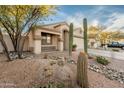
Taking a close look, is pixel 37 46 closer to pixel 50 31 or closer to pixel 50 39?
pixel 50 31

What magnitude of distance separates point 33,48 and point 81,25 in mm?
1901

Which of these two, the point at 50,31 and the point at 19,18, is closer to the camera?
the point at 19,18

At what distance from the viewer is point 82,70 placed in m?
3.91

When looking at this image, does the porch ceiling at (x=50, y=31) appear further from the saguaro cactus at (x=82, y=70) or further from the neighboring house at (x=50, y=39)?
the saguaro cactus at (x=82, y=70)

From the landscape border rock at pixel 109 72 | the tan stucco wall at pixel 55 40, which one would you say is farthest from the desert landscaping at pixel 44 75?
the tan stucco wall at pixel 55 40

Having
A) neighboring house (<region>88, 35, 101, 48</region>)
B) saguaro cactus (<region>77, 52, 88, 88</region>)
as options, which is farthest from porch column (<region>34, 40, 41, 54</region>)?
saguaro cactus (<region>77, 52, 88, 88</region>)

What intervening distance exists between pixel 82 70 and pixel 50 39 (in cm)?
402

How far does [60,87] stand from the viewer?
3.99m

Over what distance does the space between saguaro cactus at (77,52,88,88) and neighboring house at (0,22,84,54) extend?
167cm

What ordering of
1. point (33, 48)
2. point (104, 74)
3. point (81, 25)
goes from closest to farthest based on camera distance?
point (104, 74) < point (81, 25) < point (33, 48)

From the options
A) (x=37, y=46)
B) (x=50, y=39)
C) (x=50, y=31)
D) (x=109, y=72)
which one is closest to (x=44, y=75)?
(x=109, y=72)

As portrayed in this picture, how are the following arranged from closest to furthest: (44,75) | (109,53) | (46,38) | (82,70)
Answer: (82,70) < (44,75) < (109,53) < (46,38)
